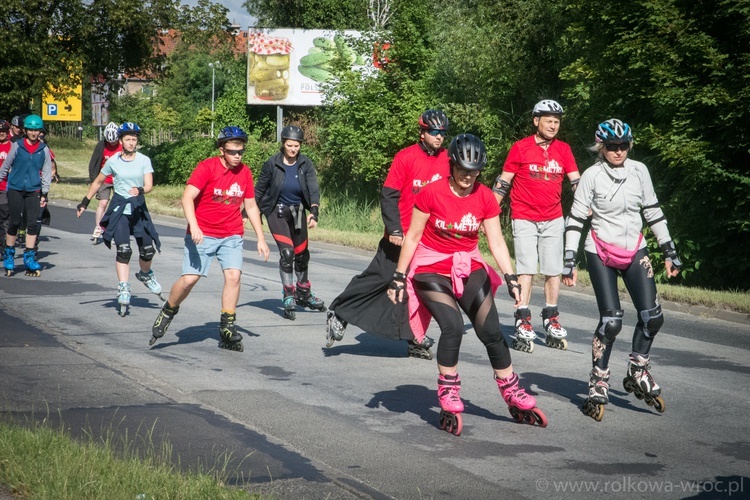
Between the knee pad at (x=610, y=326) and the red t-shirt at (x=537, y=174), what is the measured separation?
2.90m

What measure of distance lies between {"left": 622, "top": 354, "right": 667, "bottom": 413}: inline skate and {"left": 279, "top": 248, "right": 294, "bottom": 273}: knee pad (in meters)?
4.96

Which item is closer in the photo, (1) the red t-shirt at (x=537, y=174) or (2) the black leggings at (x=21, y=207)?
(1) the red t-shirt at (x=537, y=174)

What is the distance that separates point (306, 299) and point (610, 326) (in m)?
5.31

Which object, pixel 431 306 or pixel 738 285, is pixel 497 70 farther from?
pixel 431 306

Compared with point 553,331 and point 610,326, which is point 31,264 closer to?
point 553,331

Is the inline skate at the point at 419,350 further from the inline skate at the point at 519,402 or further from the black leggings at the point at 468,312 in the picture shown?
the black leggings at the point at 468,312

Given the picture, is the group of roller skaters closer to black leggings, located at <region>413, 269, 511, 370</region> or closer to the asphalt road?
black leggings, located at <region>413, 269, 511, 370</region>

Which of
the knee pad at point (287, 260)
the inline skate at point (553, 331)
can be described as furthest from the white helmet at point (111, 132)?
the inline skate at point (553, 331)

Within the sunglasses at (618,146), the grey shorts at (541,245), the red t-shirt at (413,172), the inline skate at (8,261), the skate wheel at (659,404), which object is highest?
the sunglasses at (618,146)

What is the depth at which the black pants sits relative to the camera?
340 inches

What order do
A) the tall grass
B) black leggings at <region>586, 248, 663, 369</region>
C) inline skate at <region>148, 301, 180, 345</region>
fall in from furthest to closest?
1. inline skate at <region>148, 301, 180, 345</region>
2. black leggings at <region>586, 248, 663, 369</region>
3. the tall grass

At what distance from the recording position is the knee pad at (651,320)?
6941 mm

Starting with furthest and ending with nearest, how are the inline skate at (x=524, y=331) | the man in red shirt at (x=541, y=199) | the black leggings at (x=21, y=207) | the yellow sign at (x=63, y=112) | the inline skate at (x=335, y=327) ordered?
1. the yellow sign at (x=63, y=112)
2. the black leggings at (x=21, y=207)
3. the man in red shirt at (x=541, y=199)
4. the inline skate at (x=524, y=331)
5. the inline skate at (x=335, y=327)

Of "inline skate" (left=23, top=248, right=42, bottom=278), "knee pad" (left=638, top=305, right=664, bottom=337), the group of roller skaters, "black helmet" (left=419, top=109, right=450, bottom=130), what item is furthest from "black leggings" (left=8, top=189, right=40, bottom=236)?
"knee pad" (left=638, top=305, right=664, bottom=337)
